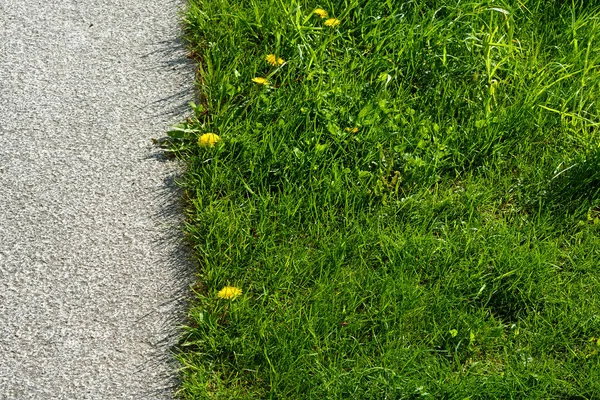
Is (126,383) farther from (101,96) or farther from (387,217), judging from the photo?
(101,96)

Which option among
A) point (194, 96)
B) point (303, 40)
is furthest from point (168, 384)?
point (303, 40)

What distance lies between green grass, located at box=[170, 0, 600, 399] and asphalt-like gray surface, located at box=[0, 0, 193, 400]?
5.0 inches

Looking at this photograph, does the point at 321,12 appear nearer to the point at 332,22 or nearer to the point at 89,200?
the point at 332,22

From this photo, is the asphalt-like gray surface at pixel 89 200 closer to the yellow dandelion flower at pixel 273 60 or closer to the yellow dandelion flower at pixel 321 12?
the yellow dandelion flower at pixel 273 60

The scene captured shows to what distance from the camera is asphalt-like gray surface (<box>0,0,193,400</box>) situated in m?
2.97

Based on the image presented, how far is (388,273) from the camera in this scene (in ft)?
10.6

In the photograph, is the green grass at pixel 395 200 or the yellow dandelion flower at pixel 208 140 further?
the yellow dandelion flower at pixel 208 140

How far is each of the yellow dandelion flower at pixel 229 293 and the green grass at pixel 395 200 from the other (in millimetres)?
34

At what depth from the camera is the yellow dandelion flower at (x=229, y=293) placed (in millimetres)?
3098

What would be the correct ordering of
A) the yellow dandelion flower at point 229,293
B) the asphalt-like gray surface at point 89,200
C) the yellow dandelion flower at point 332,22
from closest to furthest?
the asphalt-like gray surface at point 89,200, the yellow dandelion flower at point 229,293, the yellow dandelion flower at point 332,22

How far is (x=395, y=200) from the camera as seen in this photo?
3.48 meters

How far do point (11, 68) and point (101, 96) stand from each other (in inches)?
19.0

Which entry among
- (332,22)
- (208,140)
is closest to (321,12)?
(332,22)

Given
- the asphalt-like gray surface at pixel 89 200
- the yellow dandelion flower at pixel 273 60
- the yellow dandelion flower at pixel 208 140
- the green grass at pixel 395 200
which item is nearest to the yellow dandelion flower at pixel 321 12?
the green grass at pixel 395 200
